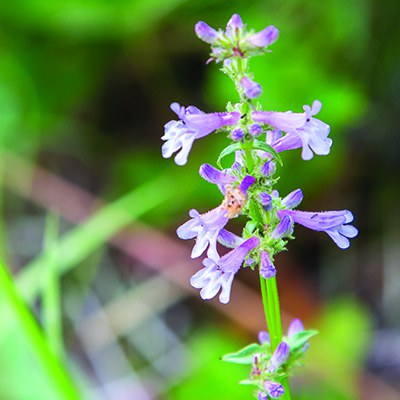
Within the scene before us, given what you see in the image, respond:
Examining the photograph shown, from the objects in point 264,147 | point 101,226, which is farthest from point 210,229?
point 101,226

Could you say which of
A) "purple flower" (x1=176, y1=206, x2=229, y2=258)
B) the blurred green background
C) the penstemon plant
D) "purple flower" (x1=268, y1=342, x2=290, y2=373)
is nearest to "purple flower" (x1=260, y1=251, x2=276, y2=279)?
the penstemon plant

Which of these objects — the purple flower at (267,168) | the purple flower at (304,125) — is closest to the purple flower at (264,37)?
the purple flower at (304,125)

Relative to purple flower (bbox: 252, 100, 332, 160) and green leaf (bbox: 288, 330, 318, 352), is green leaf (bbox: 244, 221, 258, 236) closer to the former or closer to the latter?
purple flower (bbox: 252, 100, 332, 160)

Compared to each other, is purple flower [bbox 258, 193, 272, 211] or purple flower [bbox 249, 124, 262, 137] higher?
purple flower [bbox 249, 124, 262, 137]

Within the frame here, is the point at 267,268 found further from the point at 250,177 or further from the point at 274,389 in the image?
the point at 274,389

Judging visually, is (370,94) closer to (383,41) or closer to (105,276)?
(383,41)

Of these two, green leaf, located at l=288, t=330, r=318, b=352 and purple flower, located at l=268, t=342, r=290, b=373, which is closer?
purple flower, located at l=268, t=342, r=290, b=373
